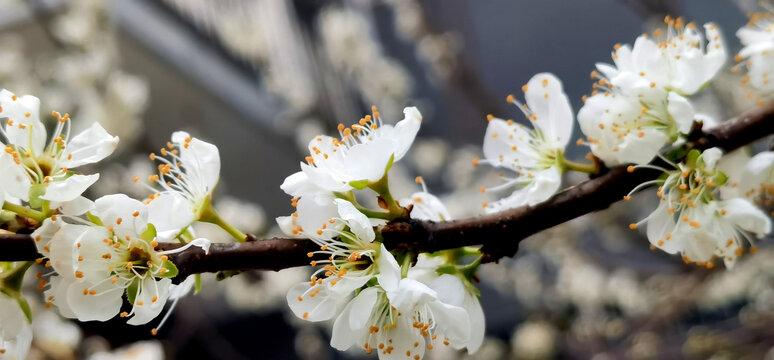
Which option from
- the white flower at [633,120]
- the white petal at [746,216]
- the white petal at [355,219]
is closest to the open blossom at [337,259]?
the white petal at [355,219]

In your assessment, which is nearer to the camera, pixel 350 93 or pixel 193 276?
pixel 193 276

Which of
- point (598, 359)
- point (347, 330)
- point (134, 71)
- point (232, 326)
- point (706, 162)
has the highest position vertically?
point (134, 71)

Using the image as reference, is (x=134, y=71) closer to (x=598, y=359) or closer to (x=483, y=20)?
(x=483, y=20)

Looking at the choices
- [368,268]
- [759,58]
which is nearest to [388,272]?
[368,268]

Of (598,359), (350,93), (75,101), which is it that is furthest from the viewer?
(350,93)

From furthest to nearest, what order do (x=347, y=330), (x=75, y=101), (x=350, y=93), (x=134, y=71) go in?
(x=350, y=93)
(x=134, y=71)
(x=75, y=101)
(x=347, y=330)

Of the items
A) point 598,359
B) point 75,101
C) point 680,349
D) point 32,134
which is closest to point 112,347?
point 75,101

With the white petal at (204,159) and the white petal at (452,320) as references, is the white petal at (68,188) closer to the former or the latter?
the white petal at (204,159)

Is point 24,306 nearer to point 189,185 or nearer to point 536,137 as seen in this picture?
point 189,185
